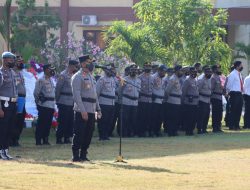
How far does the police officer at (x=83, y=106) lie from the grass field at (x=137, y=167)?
38 cm

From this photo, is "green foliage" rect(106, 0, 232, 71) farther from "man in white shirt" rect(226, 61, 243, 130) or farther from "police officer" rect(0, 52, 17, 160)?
"police officer" rect(0, 52, 17, 160)

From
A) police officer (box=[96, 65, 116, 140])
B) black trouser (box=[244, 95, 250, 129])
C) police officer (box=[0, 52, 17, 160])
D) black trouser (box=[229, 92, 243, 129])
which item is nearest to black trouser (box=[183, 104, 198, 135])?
black trouser (box=[229, 92, 243, 129])

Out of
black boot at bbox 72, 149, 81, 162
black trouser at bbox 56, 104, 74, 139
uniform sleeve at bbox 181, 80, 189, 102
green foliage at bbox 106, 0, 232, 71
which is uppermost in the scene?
green foliage at bbox 106, 0, 232, 71

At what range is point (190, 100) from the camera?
26.3 metres

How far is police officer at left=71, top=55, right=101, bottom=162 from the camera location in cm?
1708

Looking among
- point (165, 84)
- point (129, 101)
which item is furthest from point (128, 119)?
point (165, 84)

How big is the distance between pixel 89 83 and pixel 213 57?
17411mm

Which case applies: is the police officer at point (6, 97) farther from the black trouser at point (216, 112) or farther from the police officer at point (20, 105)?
the black trouser at point (216, 112)

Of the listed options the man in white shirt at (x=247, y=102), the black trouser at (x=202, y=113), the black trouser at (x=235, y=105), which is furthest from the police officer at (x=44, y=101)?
the man in white shirt at (x=247, y=102)

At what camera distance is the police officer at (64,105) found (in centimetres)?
2216

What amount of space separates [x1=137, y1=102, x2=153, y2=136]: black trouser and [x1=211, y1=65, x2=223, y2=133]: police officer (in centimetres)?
248

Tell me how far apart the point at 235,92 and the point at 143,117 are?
3725 mm

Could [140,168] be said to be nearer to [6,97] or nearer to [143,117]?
[6,97]

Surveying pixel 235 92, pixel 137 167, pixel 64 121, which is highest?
pixel 235 92
